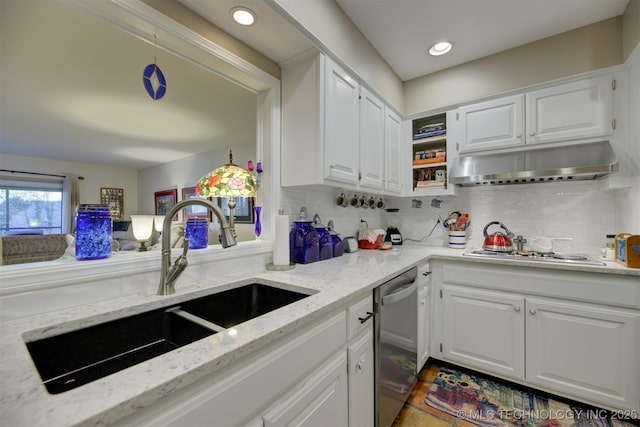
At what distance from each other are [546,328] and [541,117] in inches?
59.6

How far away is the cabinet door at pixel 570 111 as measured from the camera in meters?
1.80

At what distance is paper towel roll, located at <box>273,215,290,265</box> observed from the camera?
1.49m

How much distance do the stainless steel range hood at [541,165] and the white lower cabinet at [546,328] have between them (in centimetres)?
70

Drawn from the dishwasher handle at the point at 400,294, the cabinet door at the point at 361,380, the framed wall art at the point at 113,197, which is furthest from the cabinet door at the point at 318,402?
the framed wall art at the point at 113,197

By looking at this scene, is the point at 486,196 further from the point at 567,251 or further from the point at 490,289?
the point at 490,289

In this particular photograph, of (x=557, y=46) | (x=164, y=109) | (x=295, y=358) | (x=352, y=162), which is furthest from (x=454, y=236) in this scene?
(x=164, y=109)

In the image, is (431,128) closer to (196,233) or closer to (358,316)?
(358,316)

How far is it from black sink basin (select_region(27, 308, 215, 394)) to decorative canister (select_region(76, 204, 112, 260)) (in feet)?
0.99

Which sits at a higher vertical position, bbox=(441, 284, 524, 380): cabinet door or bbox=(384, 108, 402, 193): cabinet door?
bbox=(384, 108, 402, 193): cabinet door

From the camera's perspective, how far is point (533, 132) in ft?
6.55

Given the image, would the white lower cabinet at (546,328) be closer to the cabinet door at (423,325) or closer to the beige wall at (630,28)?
the cabinet door at (423,325)

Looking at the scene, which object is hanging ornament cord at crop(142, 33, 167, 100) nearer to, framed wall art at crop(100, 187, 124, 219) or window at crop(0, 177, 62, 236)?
window at crop(0, 177, 62, 236)

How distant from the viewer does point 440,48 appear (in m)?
2.11

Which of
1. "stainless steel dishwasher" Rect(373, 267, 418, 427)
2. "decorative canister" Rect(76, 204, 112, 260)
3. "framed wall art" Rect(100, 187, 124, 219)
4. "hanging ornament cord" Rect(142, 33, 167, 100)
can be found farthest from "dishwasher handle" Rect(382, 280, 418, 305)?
"framed wall art" Rect(100, 187, 124, 219)
